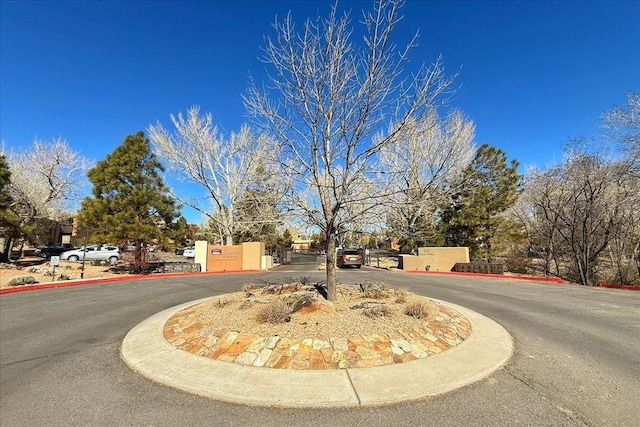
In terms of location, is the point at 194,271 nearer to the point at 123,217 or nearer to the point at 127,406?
the point at 123,217

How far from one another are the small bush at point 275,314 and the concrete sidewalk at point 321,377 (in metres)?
1.14

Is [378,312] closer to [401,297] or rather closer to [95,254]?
[401,297]

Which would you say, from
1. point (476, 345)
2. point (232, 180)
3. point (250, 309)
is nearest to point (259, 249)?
point (232, 180)

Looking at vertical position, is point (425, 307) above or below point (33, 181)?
below

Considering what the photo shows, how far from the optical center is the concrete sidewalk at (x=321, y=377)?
360cm

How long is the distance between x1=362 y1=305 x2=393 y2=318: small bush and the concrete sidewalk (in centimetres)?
130

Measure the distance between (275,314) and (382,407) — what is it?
8.62ft

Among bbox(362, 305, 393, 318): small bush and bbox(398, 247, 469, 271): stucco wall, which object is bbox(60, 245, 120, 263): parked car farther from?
bbox(362, 305, 393, 318): small bush

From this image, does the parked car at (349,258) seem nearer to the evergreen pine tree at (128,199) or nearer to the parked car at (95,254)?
the evergreen pine tree at (128,199)

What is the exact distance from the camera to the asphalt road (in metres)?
3.25

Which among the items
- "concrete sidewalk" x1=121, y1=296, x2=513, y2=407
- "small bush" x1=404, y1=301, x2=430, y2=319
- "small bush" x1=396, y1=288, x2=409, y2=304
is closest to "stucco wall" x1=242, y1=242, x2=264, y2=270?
"small bush" x1=396, y1=288, x2=409, y2=304

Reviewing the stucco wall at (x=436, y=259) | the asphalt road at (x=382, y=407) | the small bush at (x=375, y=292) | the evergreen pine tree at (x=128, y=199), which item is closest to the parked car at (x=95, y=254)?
the evergreen pine tree at (x=128, y=199)

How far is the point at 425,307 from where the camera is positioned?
640 cm

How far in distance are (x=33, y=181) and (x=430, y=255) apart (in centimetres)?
3430
